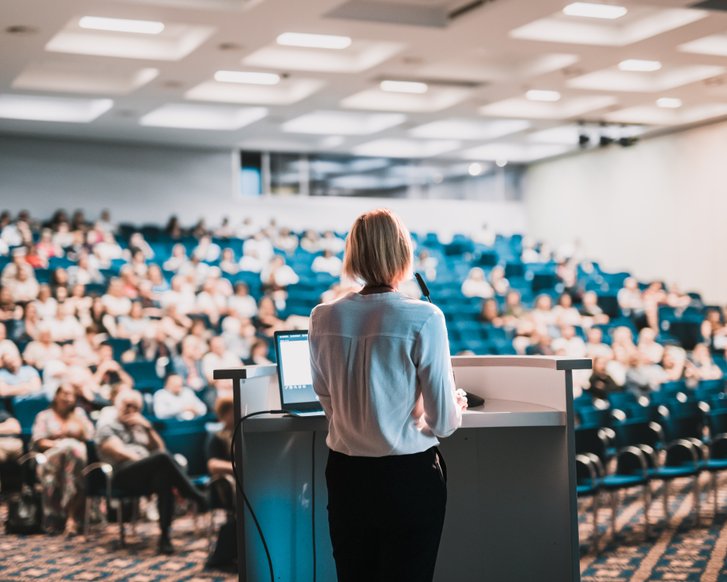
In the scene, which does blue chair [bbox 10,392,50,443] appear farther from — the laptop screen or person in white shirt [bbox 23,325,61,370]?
the laptop screen

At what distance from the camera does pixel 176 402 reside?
7113 mm

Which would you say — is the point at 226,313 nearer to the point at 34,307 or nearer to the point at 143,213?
the point at 34,307

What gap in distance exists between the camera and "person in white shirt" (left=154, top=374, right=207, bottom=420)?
23.1 feet

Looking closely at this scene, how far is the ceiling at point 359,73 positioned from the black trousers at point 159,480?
3.74m

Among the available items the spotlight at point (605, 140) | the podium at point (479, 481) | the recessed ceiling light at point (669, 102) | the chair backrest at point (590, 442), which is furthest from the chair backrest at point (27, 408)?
the spotlight at point (605, 140)

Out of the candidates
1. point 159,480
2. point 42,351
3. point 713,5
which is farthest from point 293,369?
point 713,5

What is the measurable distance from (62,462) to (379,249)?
160 inches

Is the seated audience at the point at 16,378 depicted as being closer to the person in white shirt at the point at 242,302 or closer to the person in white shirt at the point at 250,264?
the person in white shirt at the point at 242,302

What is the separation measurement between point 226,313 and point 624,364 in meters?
3.82

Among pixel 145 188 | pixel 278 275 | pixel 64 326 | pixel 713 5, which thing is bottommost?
pixel 64 326

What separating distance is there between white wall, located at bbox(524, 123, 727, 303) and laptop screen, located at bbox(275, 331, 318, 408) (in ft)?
36.1

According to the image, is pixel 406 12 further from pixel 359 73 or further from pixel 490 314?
pixel 490 314

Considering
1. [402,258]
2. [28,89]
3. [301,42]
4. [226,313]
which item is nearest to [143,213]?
[28,89]

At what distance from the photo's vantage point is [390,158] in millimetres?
15680
